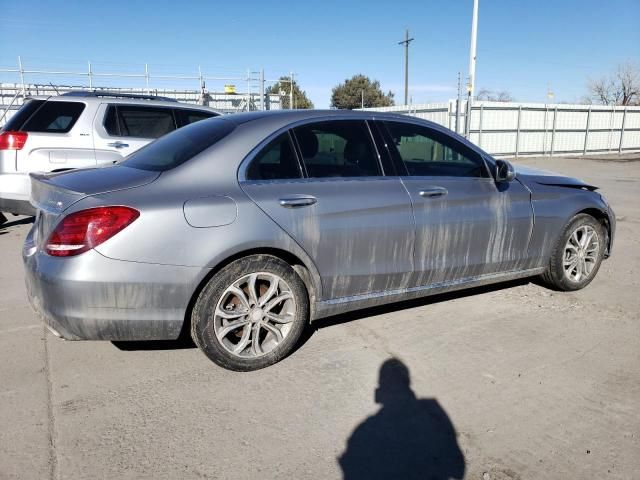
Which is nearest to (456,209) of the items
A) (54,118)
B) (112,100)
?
(112,100)

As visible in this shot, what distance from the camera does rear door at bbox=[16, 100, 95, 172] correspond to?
6.26 meters

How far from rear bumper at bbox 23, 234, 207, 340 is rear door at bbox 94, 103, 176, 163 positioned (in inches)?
159

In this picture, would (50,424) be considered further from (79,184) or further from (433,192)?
(433,192)

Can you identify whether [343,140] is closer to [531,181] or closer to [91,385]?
[531,181]

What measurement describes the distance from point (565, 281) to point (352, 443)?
2987 mm

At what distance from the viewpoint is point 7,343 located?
12.0 feet

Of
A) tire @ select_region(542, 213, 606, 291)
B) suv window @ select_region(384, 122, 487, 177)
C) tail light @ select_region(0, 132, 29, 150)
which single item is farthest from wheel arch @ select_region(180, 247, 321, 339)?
tail light @ select_region(0, 132, 29, 150)

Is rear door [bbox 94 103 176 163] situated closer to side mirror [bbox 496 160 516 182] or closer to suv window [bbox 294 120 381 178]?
suv window [bbox 294 120 381 178]

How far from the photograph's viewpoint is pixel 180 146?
3480mm

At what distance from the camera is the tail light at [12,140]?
6207 mm

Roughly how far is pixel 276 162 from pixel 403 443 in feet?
5.98

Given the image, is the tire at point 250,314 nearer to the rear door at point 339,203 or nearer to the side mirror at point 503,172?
the rear door at point 339,203

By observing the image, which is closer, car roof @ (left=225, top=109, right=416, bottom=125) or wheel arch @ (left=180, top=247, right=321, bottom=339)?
wheel arch @ (left=180, top=247, right=321, bottom=339)

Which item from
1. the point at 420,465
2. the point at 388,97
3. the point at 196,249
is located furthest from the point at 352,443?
the point at 388,97
